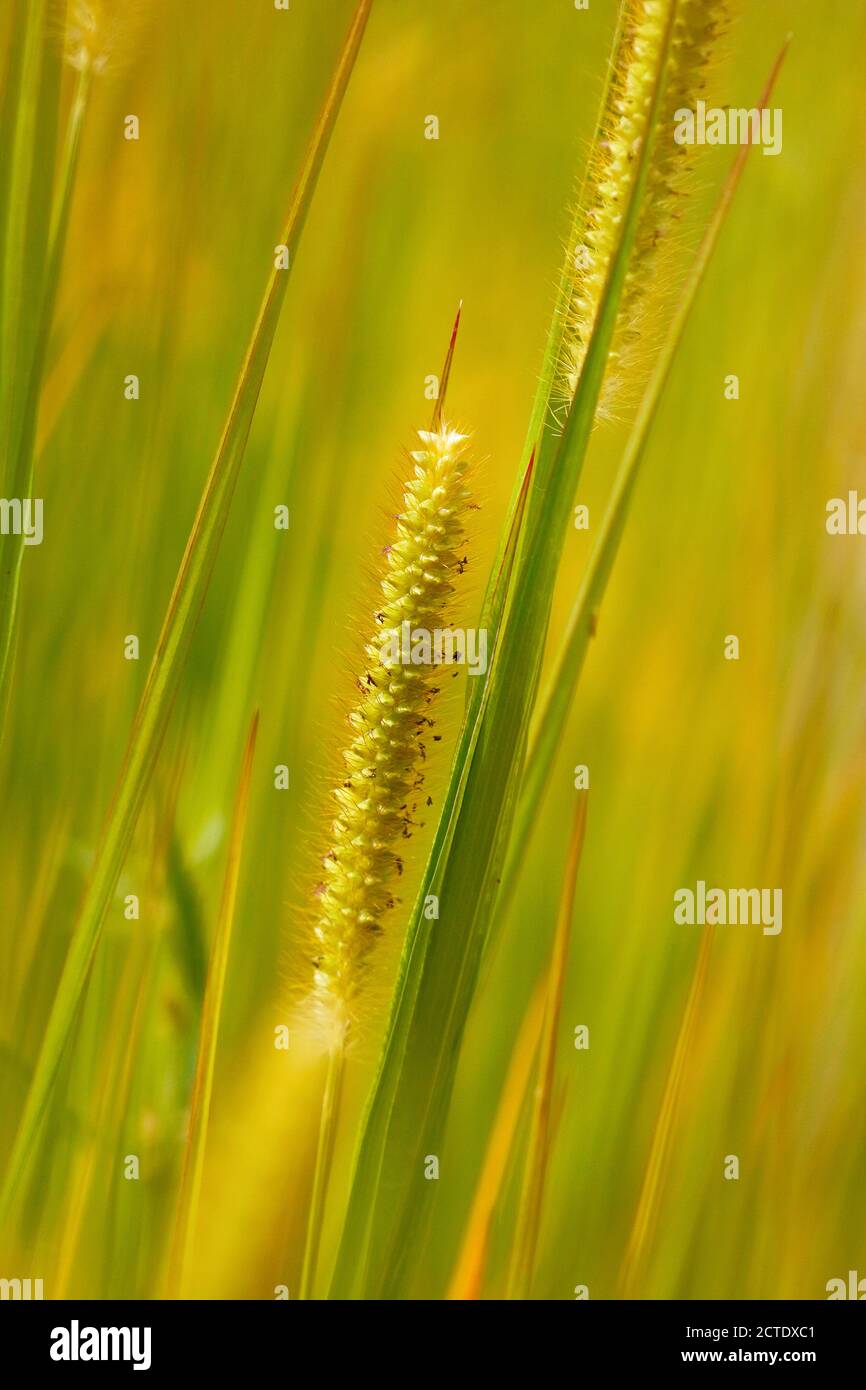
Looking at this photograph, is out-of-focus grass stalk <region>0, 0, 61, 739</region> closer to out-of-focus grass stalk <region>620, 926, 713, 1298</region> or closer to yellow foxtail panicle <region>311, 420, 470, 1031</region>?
yellow foxtail panicle <region>311, 420, 470, 1031</region>

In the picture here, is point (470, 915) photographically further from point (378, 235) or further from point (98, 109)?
point (98, 109)

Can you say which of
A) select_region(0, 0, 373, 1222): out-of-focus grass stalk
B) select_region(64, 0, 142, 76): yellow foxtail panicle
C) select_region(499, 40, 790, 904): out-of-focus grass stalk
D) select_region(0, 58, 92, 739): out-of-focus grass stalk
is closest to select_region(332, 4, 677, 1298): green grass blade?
select_region(499, 40, 790, 904): out-of-focus grass stalk

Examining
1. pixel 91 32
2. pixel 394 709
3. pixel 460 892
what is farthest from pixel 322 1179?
pixel 91 32

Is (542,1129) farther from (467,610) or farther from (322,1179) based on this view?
(467,610)

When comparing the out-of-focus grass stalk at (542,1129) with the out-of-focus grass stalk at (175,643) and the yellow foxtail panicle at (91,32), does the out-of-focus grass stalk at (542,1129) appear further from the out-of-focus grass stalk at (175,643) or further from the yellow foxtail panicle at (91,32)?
the yellow foxtail panicle at (91,32)

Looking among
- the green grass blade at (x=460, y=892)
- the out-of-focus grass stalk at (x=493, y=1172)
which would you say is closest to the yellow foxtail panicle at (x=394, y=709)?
the green grass blade at (x=460, y=892)

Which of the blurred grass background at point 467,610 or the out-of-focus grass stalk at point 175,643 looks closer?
the out-of-focus grass stalk at point 175,643
